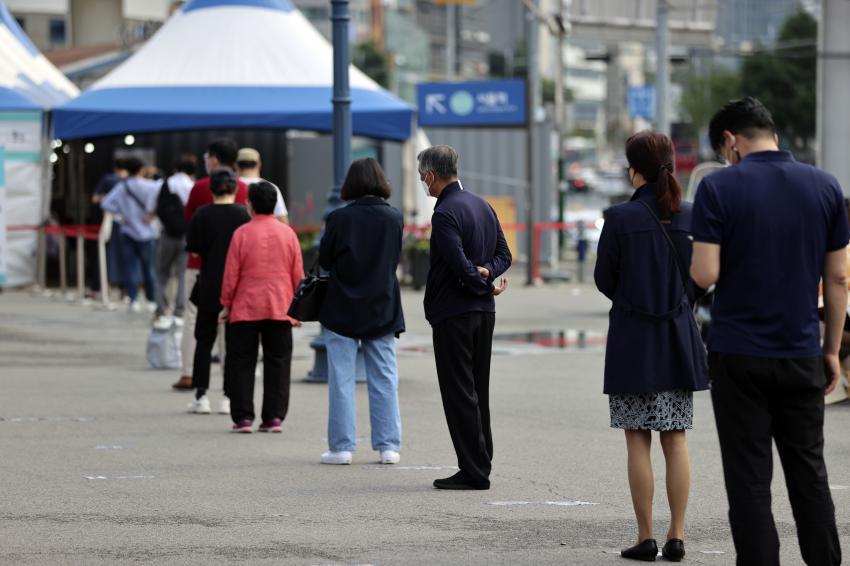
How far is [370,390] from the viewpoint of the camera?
9.79m

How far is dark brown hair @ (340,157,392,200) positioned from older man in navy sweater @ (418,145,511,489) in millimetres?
814

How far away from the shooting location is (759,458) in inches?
234

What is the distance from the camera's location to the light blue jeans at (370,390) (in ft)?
31.9

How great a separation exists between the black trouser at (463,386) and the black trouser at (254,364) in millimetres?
2423

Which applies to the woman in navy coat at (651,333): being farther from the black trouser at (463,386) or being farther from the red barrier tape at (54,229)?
the red barrier tape at (54,229)

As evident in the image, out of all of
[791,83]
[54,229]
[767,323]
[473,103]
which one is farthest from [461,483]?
[791,83]

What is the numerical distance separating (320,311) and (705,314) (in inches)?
260

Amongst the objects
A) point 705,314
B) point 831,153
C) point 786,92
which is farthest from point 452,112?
point 786,92

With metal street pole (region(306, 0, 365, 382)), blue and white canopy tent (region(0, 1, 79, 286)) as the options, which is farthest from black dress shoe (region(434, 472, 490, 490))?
blue and white canopy tent (region(0, 1, 79, 286))

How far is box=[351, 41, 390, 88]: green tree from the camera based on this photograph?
9588cm

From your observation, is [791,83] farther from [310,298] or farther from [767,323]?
[767,323]

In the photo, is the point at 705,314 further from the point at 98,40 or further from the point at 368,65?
the point at 368,65

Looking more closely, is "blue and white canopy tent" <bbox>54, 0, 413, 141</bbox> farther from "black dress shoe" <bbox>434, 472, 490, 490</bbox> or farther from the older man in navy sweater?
"black dress shoe" <bbox>434, 472, 490, 490</bbox>

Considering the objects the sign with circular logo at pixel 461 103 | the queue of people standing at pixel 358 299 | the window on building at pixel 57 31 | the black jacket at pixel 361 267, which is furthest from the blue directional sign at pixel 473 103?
the window on building at pixel 57 31
